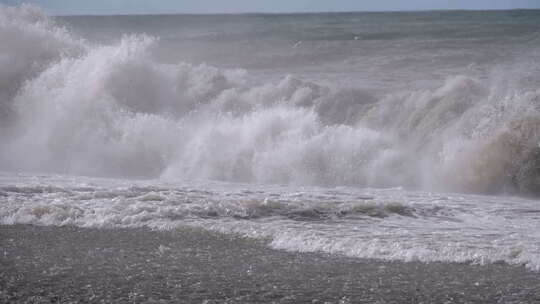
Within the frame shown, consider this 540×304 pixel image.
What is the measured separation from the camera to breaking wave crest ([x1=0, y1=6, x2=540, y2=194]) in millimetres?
10734

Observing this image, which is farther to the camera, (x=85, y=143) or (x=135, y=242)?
(x=85, y=143)

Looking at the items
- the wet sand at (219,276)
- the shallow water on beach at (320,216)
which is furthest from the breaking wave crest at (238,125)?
the wet sand at (219,276)

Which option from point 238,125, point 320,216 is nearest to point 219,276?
point 320,216

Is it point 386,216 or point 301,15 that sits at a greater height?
point 301,15

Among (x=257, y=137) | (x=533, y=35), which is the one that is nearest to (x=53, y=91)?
(x=257, y=137)

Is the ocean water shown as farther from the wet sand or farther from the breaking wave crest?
the wet sand

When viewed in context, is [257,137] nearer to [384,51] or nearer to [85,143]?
[85,143]

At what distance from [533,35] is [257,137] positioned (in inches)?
465

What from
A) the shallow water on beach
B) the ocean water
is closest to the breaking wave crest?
the ocean water

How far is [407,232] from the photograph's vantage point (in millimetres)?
6770

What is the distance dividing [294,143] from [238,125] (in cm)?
156

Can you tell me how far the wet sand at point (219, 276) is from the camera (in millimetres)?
4609

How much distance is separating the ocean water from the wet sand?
1.54 feet

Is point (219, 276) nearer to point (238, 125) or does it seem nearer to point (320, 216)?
point (320, 216)
